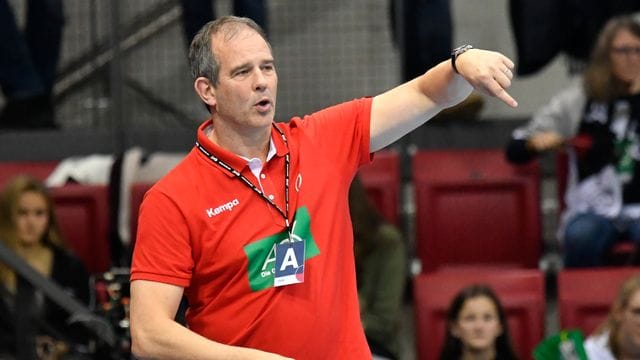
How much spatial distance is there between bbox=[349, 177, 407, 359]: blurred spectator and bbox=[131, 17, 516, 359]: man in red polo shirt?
95.5 inches

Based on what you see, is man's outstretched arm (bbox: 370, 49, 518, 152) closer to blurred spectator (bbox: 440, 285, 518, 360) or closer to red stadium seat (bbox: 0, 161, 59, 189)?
blurred spectator (bbox: 440, 285, 518, 360)

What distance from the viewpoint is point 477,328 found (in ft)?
17.4

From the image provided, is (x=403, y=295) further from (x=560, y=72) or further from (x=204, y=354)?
(x=204, y=354)

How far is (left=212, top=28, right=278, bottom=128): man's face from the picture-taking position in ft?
10.2

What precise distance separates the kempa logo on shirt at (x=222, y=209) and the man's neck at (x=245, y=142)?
0.38 feet

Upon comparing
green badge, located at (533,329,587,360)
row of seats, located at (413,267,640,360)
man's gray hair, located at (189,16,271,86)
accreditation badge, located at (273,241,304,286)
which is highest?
man's gray hair, located at (189,16,271,86)

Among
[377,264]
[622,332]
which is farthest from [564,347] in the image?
[377,264]

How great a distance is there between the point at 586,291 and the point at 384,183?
103cm

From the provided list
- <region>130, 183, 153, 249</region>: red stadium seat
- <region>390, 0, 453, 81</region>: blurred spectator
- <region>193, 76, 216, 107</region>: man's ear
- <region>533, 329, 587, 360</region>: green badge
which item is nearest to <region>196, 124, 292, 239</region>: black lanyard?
<region>193, 76, 216, 107</region>: man's ear

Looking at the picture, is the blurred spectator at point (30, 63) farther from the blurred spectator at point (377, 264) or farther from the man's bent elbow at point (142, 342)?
the man's bent elbow at point (142, 342)

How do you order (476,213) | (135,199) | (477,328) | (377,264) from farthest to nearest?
(476,213) < (135,199) < (377,264) < (477,328)

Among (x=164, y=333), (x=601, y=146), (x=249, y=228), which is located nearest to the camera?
(x=164, y=333)

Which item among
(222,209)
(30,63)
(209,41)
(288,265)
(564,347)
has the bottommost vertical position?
(564,347)

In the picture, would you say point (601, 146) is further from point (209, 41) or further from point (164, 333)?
point (164, 333)
